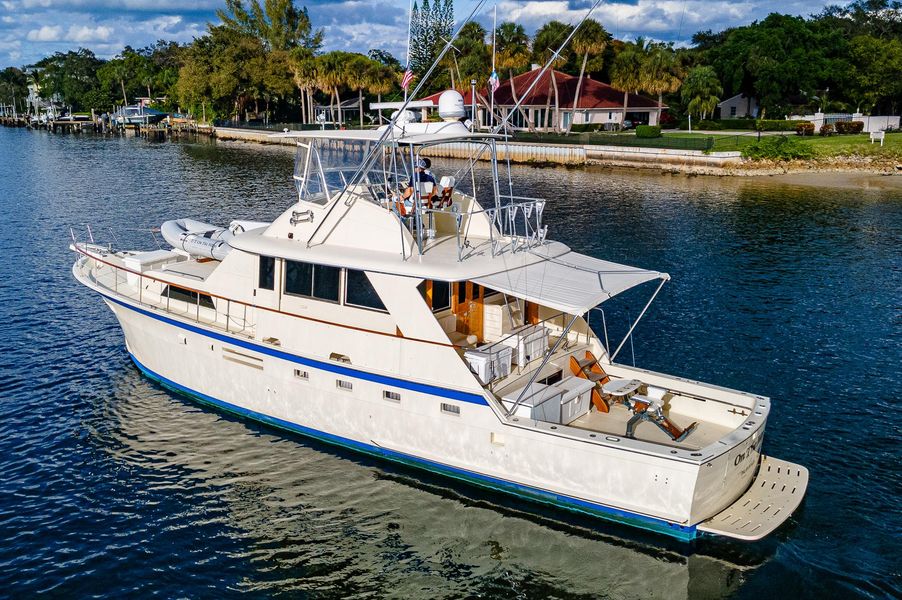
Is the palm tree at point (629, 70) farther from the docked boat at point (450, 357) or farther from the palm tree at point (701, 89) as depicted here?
the docked boat at point (450, 357)

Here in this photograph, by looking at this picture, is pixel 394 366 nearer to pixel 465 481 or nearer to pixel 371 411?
pixel 371 411

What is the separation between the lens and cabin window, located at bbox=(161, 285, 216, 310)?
16125 mm

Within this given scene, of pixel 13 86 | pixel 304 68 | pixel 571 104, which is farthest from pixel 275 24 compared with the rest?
pixel 13 86

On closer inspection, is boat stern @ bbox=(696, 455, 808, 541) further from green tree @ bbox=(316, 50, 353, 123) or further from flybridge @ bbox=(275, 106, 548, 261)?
green tree @ bbox=(316, 50, 353, 123)

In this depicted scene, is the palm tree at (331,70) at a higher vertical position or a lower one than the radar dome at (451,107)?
higher

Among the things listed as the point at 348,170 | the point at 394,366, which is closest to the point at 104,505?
the point at 394,366

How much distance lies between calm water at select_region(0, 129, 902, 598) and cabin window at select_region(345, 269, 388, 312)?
9.80 feet

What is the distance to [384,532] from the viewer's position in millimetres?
12281

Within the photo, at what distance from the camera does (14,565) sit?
37.4ft

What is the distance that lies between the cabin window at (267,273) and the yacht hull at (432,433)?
3.98ft

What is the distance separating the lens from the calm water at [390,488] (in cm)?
1121

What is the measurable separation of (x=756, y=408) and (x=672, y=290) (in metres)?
13.4

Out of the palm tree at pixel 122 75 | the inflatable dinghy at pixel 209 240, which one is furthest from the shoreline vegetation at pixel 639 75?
the inflatable dinghy at pixel 209 240

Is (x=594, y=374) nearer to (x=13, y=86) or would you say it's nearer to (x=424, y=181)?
(x=424, y=181)
